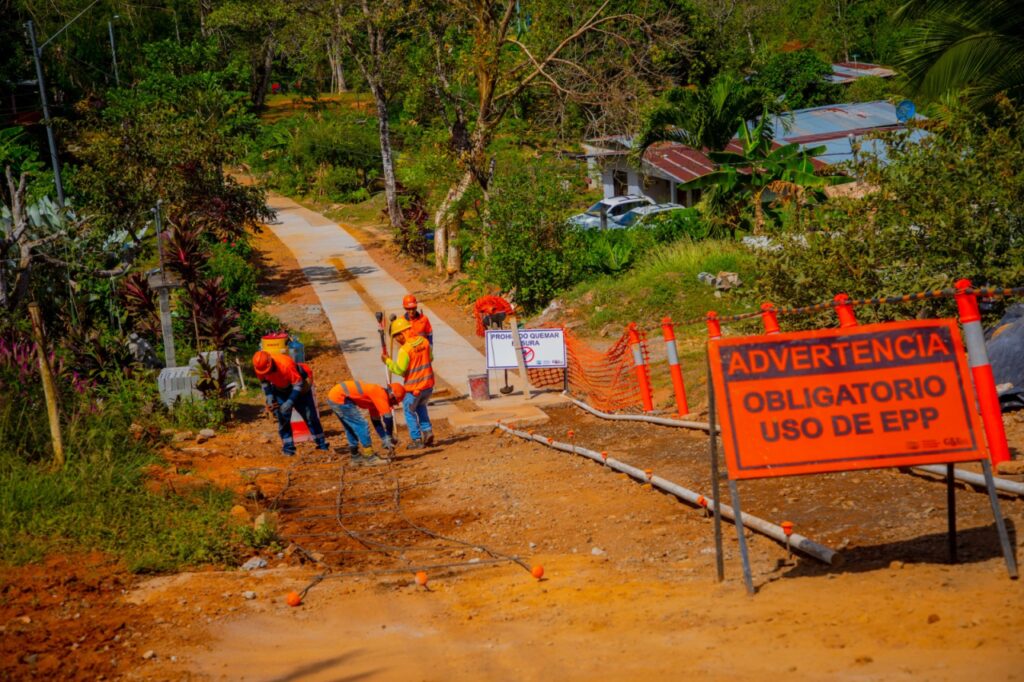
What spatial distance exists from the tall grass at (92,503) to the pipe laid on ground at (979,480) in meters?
5.49

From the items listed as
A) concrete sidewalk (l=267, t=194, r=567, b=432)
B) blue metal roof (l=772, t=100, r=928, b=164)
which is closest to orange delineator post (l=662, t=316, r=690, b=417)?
concrete sidewalk (l=267, t=194, r=567, b=432)

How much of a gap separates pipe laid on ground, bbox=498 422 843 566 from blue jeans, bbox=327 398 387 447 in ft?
6.95

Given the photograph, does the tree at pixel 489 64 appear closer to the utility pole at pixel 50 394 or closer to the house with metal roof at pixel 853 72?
the utility pole at pixel 50 394

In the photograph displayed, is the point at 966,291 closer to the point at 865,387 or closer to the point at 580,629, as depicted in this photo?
the point at 865,387

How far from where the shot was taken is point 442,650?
6.65 m

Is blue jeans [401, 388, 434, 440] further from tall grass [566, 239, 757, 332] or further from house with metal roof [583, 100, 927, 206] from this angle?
house with metal roof [583, 100, 927, 206]

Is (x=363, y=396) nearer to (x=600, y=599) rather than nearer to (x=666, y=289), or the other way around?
(x=600, y=599)

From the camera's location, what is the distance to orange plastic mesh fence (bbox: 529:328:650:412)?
1697cm

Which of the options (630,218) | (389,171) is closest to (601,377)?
(630,218)

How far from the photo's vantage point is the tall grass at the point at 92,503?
9062mm

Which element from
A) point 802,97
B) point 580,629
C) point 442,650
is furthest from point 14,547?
point 802,97

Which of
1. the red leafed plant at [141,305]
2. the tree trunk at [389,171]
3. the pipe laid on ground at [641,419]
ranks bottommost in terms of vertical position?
the pipe laid on ground at [641,419]

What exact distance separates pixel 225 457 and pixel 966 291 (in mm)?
9497

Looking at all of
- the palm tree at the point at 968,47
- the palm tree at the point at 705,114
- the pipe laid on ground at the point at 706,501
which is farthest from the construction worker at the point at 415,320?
the palm tree at the point at 705,114
